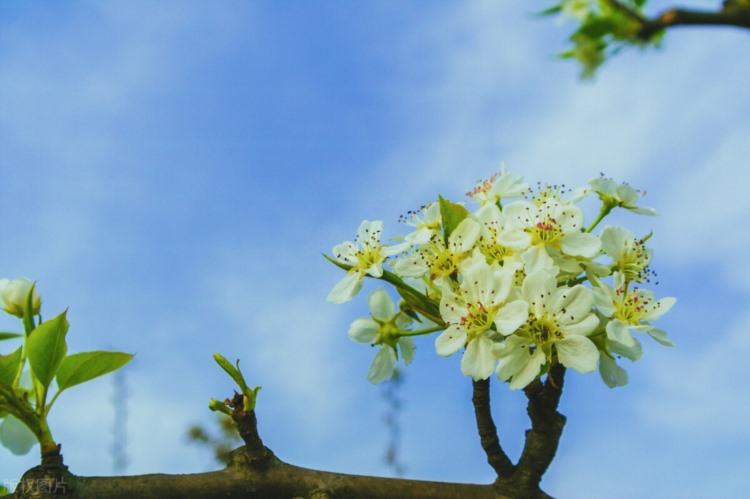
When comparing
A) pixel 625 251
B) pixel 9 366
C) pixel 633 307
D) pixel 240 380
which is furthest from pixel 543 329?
pixel 9 366

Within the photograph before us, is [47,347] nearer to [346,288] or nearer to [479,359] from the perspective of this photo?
[346,288]

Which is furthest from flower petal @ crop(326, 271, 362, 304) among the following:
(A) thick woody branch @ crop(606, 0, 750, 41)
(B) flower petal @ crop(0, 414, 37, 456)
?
(A) thick woody branch @ crop(606, 0, 750, 41)

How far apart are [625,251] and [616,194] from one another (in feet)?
0.56

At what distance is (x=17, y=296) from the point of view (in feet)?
5.95

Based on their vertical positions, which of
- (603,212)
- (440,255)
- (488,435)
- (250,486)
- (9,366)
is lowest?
(250,486)

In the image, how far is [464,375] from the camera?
1494mm

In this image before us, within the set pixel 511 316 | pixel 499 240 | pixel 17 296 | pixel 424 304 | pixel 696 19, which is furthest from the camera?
pixel 17 296

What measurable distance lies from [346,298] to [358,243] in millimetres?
Result: 144

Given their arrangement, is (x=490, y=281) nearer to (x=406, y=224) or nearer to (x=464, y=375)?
(x=464, y=375)

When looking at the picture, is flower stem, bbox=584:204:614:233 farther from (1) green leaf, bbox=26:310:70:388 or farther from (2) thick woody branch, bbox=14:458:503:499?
(1) green leaf, bbox=26:310:70:388

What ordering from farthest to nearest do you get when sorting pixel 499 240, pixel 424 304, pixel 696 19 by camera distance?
pixel 424 304, pixel 499 240, pixel 696 19

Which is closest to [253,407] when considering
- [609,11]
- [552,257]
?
[552,257]

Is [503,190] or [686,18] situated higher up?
[503,190]

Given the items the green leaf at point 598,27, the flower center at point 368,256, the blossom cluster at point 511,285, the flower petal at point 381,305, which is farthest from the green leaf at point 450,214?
the green leaf at point 598,27
